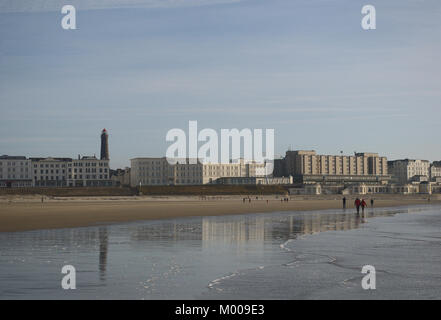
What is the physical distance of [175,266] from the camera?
1433cm

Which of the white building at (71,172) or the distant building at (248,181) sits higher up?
the white building at (71,172)

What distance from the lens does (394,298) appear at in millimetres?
10641

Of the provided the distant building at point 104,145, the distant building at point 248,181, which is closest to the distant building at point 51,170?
the distant building at point 104,145

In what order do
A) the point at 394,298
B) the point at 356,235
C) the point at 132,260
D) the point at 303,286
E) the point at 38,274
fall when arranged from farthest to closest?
the point at 356,235 < the point at 132,260 < the point at 38,274 < the point at 303,286 < the point at 394,298

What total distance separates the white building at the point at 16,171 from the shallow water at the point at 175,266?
13751 centimetres

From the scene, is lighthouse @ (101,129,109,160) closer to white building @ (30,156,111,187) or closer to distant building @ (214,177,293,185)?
white building @ (30,156,111,187)

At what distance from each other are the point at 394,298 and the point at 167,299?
410cm

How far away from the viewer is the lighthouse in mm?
170375

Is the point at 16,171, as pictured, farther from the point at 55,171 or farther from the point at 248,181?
the point at 248,181

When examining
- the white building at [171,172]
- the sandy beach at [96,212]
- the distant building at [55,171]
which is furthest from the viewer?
the white building at [171,172]

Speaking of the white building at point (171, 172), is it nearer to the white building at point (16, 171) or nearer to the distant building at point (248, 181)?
the distant building at point (248, 181)

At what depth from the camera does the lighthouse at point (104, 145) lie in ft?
559

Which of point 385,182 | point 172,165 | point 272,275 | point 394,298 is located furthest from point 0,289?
point 385,182
